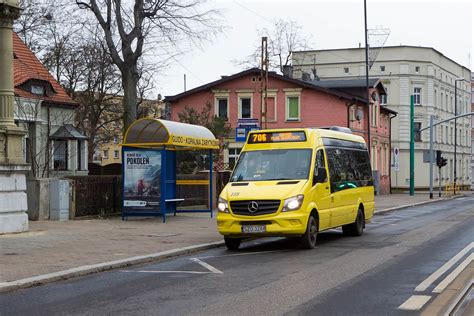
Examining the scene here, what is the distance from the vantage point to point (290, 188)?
14859mm

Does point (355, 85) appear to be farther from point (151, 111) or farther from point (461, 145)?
point (461, 145)

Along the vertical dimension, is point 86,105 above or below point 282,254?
above

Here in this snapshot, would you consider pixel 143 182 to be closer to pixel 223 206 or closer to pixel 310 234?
pixel 223 206

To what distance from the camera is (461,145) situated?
8956cm

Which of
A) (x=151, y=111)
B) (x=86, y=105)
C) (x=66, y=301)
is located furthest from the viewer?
(x=151, y=111)

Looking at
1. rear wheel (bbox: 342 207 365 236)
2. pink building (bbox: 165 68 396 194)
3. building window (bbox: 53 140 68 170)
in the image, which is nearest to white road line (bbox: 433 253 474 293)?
rear wheel (bbox: 342 207 365 236)

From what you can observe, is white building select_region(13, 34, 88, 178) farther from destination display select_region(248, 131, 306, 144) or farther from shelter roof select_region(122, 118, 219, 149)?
destination display select_region(248, 131, 306, 144)

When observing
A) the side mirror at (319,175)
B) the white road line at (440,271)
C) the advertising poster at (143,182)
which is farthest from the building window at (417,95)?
the white road line at (440,271)

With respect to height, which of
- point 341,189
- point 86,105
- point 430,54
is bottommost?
point 341,189

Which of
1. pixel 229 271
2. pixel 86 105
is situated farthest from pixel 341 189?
pixel 86 105

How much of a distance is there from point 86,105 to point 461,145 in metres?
53.7

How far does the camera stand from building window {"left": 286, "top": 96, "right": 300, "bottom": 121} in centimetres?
5225

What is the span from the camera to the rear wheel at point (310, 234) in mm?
14953

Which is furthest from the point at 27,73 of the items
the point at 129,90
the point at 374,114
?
the point at 374,114
